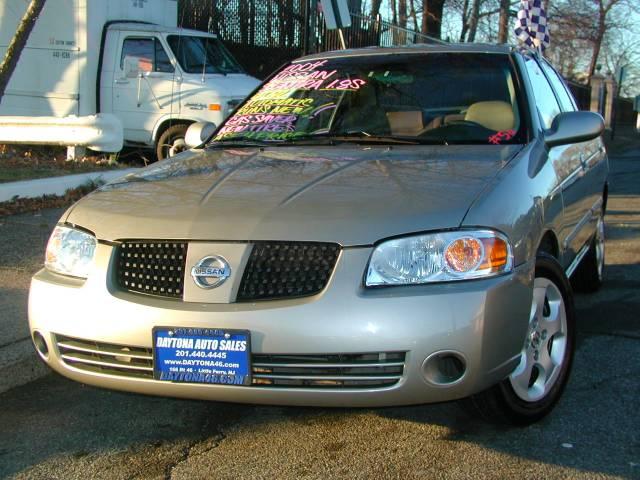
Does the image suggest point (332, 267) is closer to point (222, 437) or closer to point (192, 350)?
point (192, 350)

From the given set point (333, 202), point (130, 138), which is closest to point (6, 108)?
point (130, 138)

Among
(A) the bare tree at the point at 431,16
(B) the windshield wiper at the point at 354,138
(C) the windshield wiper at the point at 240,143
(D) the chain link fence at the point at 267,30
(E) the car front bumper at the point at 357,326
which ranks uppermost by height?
(A) the bare tree at the point at 431,16

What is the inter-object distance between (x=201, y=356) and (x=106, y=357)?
0.44 m

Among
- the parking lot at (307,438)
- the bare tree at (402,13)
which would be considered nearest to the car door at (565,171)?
the parking lot at (307,438)

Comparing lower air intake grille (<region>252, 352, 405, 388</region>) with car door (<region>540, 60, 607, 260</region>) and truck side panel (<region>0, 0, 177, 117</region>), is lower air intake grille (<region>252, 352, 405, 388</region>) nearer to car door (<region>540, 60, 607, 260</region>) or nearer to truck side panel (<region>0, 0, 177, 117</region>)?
car door (<region>540, 60, 607, 260</region>)

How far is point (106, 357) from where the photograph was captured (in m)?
3.09

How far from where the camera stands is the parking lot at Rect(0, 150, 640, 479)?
3.10 meters

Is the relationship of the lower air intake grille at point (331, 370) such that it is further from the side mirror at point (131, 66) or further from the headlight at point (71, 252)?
the side mirror at point (131, 66)

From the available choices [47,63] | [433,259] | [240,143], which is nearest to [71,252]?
[240,143]

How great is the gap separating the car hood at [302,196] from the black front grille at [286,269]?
40 mm

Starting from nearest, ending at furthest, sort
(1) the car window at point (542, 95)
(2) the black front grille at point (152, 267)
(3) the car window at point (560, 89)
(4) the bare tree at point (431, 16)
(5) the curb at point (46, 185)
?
(2) the black front grille at point (152, 267), (1) the car window at point (542, 95), (3) the car window at point (560, 89), (5) the curb at point (46, 185), (4) the bare tree at point (431, 16)

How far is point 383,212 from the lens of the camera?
116 inches

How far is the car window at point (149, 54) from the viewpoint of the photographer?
11.4 m

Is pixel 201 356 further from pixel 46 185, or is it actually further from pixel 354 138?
pixel 46 185
